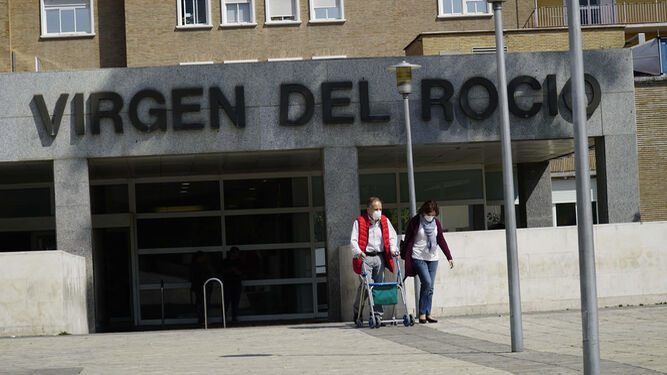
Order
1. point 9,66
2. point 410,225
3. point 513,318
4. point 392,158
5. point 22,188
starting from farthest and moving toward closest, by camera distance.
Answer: point 9,66 < point 22,188 < point 392,158 < point 410,225 < point 513,318

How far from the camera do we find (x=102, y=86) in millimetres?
19250

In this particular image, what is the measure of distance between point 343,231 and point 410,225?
13.8ft

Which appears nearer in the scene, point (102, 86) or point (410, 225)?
point (410, 225)

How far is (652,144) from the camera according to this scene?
3127 cm

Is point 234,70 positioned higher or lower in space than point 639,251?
higher

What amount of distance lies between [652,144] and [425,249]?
706 inches

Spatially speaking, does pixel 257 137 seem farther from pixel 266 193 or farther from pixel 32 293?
pixel 266 193

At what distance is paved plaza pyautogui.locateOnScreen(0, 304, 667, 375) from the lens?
973 centimetres

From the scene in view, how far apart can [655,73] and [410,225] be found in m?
17.9

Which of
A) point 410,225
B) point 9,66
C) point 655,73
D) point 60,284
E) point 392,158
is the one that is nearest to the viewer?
point 410,225

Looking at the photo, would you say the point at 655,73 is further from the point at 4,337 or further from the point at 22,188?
the point at 4,337

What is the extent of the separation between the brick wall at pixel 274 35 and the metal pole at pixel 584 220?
26655 mm

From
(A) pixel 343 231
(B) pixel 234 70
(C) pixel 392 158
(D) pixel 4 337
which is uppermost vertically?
(B) pixel 234 70

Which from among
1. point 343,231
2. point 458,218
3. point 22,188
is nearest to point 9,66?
point 22,188
